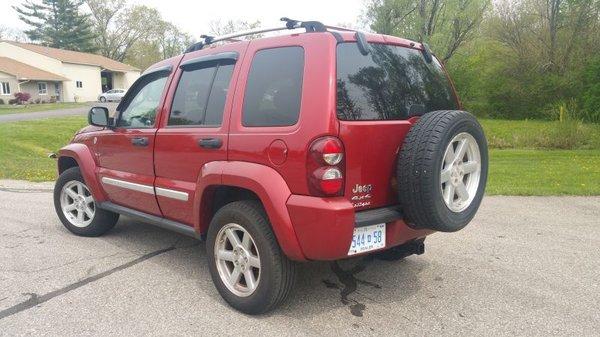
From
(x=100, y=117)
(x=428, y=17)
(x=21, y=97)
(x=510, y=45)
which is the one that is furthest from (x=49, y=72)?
(x=100, y=117)

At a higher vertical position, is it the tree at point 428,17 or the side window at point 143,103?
the tree at point 428,17

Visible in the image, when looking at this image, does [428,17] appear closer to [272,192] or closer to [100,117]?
[100,117]

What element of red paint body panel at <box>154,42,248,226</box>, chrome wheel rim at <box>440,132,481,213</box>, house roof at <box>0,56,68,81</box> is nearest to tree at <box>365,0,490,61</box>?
red paint body panel at <box>154,42,248,226</box>

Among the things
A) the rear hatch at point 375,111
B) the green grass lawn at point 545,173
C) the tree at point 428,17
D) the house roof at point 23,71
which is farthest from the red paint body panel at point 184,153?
the house roof at point 23,71

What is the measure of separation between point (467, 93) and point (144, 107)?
31371 millimetres

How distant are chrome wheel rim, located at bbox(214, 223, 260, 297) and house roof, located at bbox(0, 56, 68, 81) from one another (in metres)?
47.1

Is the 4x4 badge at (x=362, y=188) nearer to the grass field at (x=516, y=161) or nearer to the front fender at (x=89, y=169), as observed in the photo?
the front fender at (x=89, y=169)

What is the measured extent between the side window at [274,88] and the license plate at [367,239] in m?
0.84

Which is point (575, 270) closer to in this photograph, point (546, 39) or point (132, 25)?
point (546, 39)

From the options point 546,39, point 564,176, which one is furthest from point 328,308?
point 546,39

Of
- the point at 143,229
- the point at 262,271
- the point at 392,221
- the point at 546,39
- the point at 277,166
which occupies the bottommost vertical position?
the point at 143,229

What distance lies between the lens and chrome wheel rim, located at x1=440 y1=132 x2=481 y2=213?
3.36 m

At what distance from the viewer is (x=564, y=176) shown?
9.24 meters

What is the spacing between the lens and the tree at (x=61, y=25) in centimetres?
6359
